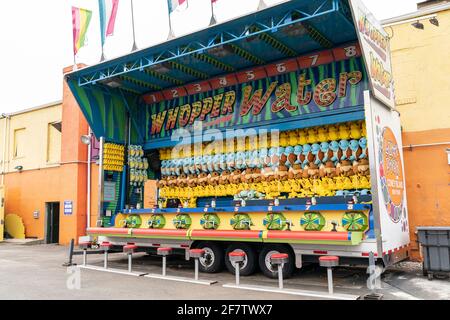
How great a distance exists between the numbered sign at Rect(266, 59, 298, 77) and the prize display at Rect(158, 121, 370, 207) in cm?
155

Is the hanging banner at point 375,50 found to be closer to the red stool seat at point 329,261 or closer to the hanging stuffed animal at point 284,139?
the hanging stuffed animal at point 284,139

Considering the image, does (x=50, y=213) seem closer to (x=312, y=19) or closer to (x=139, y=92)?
(x=139, y=92)

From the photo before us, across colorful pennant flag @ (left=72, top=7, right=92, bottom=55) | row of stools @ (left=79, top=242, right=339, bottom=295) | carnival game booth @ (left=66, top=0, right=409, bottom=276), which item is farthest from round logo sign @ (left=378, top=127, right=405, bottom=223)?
colorful pennant flag @ (left=72, top=7, right=92, bottom=55)

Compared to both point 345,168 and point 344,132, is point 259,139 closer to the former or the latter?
point 344,132

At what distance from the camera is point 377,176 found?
7.63 metres

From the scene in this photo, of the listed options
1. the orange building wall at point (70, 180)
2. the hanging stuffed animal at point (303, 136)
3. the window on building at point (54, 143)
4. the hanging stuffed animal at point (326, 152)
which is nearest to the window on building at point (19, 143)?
the window on building at point (54, 143)

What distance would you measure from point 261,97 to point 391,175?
4.08 metres

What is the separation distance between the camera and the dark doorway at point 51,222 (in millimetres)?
18781

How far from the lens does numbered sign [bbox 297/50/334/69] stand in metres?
10.1

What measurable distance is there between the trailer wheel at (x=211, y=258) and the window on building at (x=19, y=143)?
48.2 ft

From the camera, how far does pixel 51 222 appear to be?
743 inches
